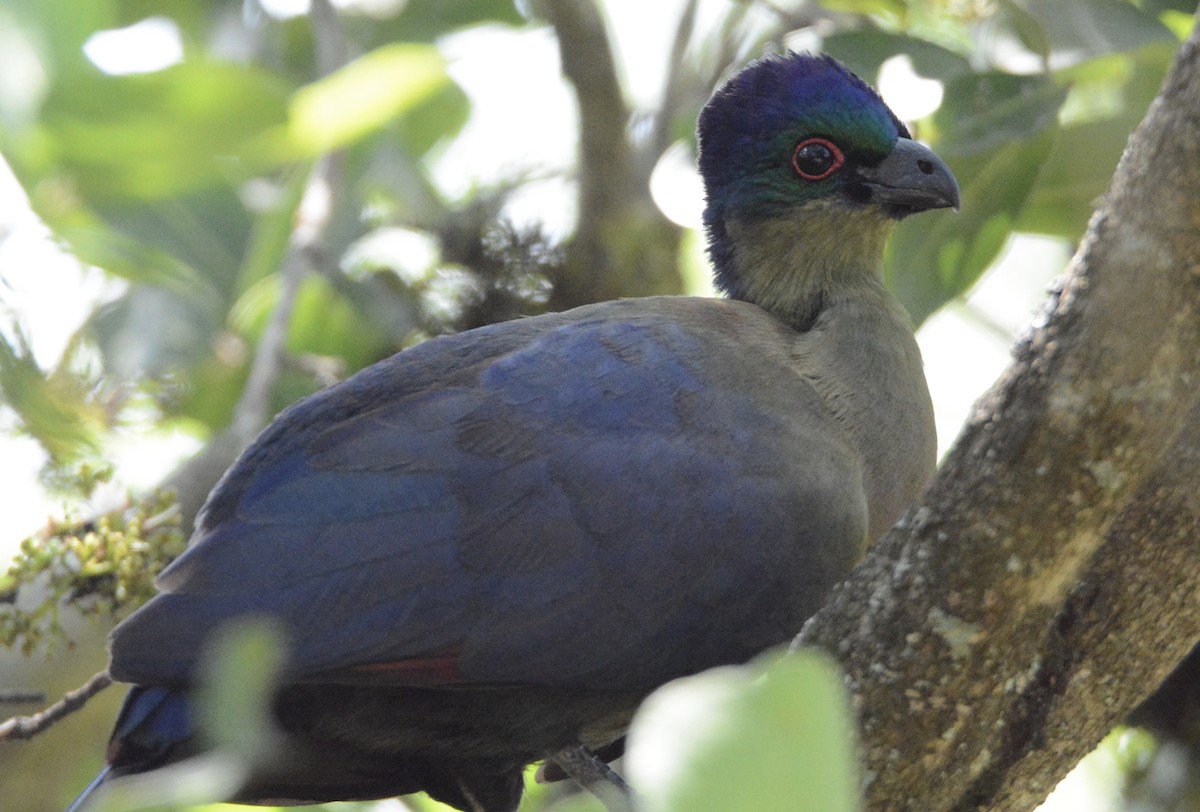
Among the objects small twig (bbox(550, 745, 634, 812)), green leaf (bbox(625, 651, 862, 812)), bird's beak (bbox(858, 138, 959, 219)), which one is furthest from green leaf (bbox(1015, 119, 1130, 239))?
green leaf (bbox(625, 651, 862, 812))

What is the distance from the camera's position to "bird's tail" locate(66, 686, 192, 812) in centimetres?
259

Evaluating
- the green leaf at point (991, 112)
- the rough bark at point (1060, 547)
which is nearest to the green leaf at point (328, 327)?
the green leaf at point (991, 112)

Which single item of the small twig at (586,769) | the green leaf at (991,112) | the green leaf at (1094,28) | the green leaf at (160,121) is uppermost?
the green leaf at (1094,28)

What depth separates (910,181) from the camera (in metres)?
3.39

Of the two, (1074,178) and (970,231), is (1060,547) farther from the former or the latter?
→ (1074,178)

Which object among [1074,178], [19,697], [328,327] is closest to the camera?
[19,697]

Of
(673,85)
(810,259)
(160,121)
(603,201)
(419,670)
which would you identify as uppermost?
(673,85)

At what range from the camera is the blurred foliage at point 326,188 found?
3334 mm

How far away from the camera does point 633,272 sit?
4711mm

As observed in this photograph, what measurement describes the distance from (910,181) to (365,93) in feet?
4.50

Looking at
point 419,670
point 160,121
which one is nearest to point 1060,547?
point 419,670

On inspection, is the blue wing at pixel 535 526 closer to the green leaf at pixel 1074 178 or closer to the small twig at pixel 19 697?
the small twig at pixel 19 697

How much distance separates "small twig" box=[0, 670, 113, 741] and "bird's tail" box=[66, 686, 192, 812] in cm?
21

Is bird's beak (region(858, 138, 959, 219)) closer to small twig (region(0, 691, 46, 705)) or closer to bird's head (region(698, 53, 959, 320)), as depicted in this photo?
bird's head (region(698, 53, 959, 320))
